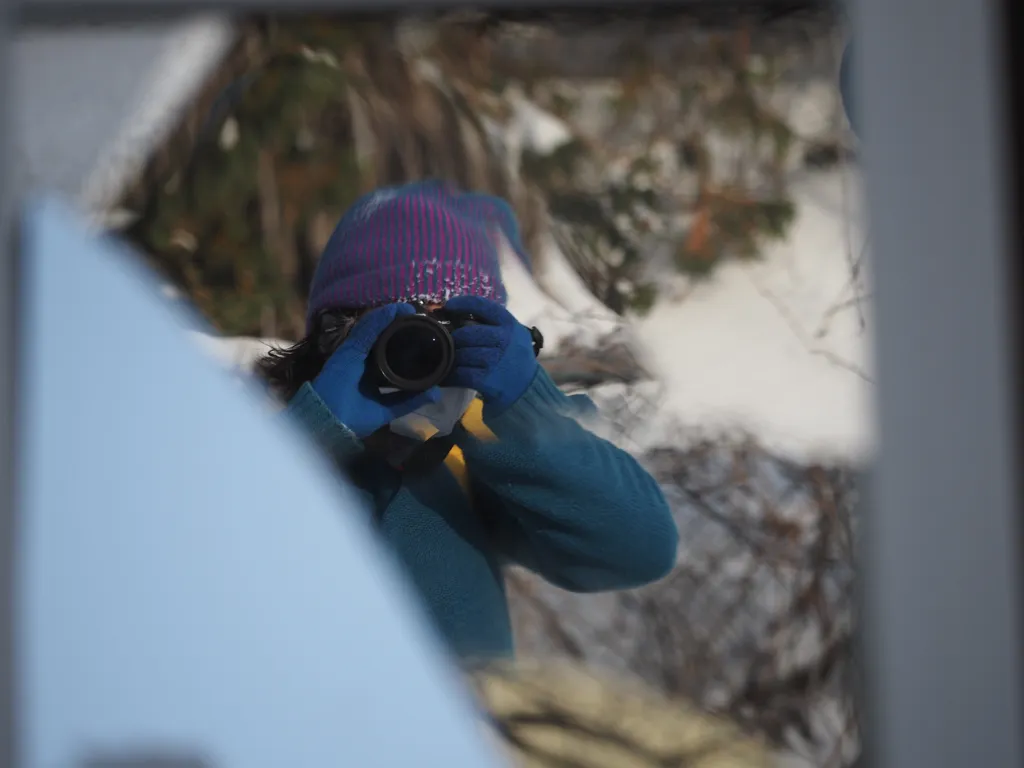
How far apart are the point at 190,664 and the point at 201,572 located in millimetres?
62

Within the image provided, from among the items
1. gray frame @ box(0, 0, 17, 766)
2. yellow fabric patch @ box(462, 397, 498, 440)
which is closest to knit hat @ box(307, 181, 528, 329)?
yellow fabric patch @ box(462, 397, 498, 440)

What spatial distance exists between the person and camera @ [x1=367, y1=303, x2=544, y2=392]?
13 millimetres

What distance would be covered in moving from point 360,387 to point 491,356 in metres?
0.13

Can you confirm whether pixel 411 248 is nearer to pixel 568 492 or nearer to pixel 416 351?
pixel 416 351

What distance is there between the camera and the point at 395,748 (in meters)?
Result: 0.74

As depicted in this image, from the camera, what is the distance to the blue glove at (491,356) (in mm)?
1043

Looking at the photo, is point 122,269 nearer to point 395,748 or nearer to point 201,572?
point 201,572

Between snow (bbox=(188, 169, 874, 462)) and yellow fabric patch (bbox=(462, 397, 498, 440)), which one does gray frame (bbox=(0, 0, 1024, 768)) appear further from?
yellow fabric patch (bbox=(462, 397, 498, 440))

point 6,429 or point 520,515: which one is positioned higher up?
point 6,429

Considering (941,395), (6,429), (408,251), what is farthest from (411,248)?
(941,395)

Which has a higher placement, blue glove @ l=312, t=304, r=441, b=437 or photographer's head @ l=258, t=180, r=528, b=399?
photographer's head @ l=258, t=180, r=528, b=399

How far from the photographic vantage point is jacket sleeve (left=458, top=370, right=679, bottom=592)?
107 centimetres

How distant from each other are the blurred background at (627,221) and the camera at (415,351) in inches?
4.8

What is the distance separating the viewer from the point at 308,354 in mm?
1068
